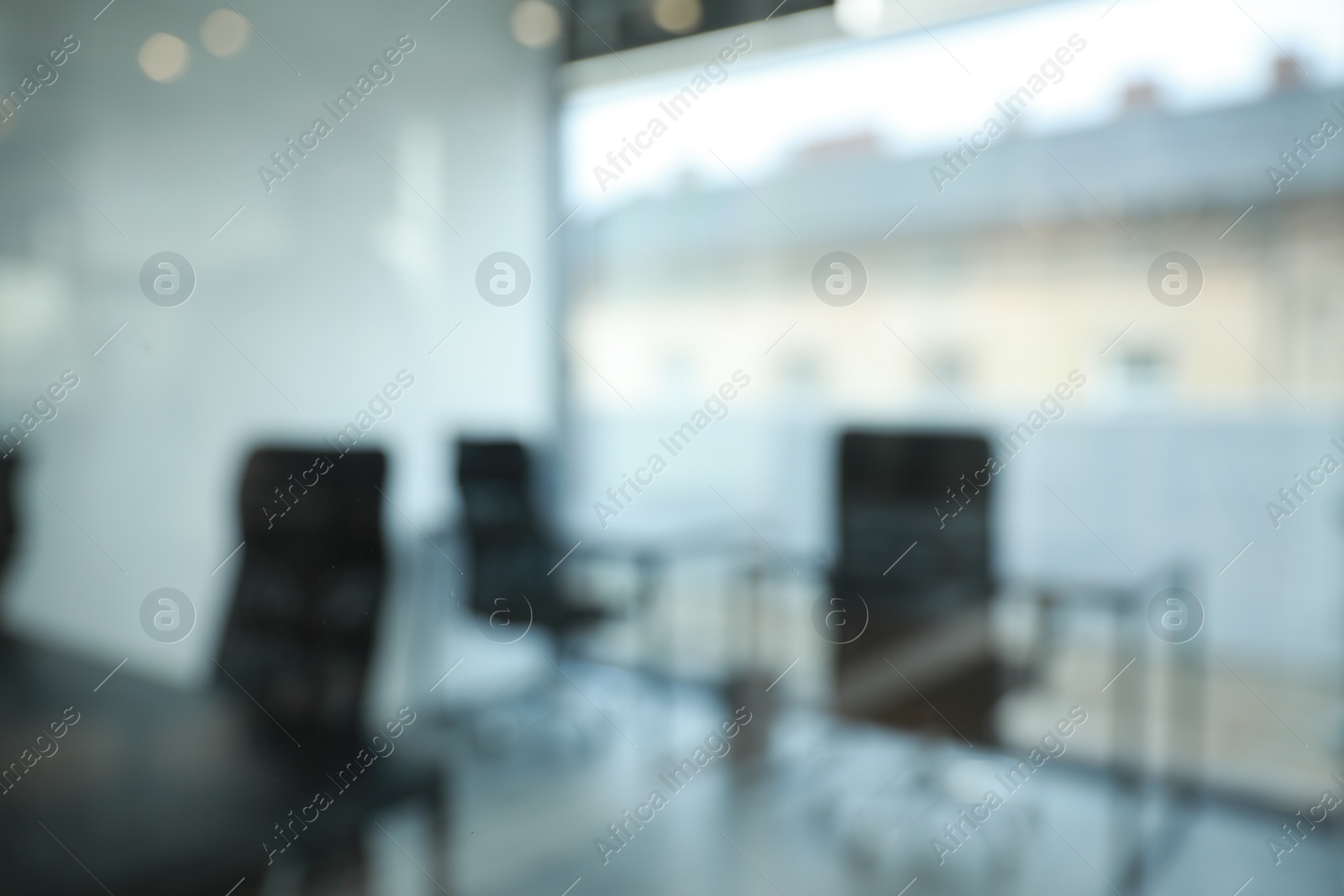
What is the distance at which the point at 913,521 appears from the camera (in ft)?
4.23

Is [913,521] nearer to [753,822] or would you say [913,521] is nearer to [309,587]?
[753,822]

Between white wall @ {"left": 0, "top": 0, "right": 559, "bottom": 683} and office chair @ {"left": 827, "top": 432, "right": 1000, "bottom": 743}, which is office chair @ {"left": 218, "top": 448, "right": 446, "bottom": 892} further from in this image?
office chair @ {"left": 827, "top": 432, "right": 1000, "bottom": 743}

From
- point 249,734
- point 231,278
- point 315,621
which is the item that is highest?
point 231,278

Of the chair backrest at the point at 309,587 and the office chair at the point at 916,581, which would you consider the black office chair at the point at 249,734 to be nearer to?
the chair backrest at the point at 309,587

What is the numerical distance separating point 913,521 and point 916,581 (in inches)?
3.8

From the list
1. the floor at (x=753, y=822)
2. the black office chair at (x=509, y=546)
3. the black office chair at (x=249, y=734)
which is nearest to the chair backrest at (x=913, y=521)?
the floor at (x=753, y=822)

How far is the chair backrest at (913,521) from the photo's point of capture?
1.23m

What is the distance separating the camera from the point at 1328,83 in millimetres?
1151

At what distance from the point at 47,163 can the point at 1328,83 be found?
1736 millimetres

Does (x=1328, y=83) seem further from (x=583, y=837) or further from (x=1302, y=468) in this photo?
(x=583, y=837)

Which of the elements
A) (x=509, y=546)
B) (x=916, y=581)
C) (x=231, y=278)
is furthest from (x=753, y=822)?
(x=231, y=278)

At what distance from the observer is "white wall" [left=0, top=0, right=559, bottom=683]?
3.25 ft

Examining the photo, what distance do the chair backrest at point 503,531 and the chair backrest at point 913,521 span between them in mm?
478

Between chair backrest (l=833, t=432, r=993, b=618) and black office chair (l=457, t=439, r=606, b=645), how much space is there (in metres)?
0.44
